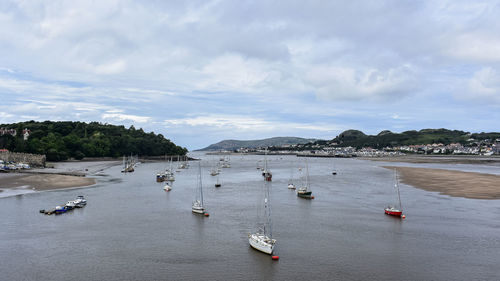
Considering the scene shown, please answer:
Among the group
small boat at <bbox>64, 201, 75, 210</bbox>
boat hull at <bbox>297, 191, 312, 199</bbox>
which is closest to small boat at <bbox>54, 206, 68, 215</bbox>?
small boat at <bbox>64, 201, 75, 210</bbox>

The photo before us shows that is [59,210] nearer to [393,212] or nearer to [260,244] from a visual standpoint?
[260,244]

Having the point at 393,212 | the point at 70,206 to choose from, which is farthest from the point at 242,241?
the point at 70,206

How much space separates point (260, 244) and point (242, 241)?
4.03 meters

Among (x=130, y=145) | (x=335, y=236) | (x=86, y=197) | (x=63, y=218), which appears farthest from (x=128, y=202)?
(x=130, y=145)

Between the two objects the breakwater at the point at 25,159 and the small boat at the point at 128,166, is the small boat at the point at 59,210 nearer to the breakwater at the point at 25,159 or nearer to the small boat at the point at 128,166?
the breakwater at the point at 25,159

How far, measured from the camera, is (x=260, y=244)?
32.2 meters

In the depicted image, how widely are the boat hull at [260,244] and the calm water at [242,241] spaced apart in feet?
2.15

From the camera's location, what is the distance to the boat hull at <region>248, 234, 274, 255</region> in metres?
31.4

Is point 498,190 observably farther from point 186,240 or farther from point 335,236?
point 186,240

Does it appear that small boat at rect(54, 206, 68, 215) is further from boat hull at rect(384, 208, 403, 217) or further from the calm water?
boat hull at rect(384, 208, 403, 217)

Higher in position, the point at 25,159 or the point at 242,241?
the point at 25,159

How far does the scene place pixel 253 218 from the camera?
45844mm

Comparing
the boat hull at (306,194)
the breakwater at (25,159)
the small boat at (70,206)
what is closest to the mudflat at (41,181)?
the small boat at (70,206)

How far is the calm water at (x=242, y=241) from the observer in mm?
28141
